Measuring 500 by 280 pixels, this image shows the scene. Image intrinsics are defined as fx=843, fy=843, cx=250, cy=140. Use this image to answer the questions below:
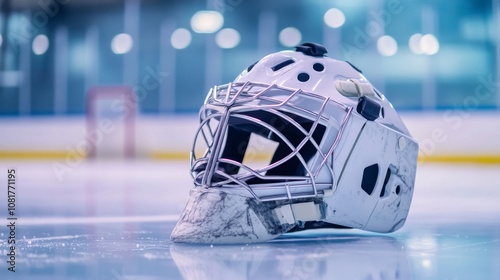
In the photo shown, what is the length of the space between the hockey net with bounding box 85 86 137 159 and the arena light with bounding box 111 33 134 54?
451mm

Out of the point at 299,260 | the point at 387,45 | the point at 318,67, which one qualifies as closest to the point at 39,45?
the point at 387,45

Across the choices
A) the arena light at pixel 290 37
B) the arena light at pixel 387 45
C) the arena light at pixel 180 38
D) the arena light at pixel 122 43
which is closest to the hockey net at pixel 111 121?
the arena light at pixel 122 43

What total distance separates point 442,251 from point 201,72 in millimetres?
7802

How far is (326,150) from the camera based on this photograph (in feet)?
6.48

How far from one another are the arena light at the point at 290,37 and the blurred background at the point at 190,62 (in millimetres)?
11

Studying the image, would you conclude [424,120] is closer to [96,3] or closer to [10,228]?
[96,3]

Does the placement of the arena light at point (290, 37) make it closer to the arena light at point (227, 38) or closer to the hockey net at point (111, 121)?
the arena light at point (227, 38)

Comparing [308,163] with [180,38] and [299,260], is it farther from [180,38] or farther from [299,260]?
[180,38]

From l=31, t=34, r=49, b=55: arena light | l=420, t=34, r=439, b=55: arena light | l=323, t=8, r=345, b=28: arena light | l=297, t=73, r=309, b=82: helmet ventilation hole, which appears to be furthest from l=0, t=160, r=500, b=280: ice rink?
l=31, t=34, r=49, b=55: arena light

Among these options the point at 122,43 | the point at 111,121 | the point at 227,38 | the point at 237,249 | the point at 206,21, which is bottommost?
the point at 111,121

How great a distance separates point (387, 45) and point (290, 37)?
1.14 meters

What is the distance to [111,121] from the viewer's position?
11.3 meters

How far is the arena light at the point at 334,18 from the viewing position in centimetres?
905

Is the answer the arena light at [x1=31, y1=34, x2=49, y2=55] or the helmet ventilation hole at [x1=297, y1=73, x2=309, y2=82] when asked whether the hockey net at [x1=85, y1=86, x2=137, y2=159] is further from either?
the helmet ventilation hole at [x1=297, y1=73, x2=309, y2=82]
